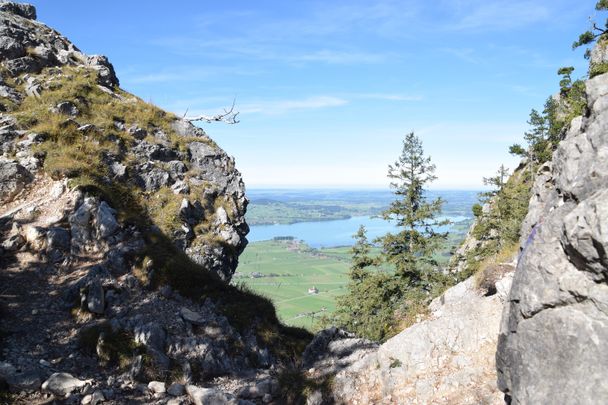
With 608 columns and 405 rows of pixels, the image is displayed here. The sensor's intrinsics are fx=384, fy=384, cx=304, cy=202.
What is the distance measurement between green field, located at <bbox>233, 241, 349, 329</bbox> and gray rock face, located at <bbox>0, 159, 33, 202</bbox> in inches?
2265

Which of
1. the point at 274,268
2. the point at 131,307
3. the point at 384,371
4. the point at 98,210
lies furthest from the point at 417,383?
the point at 274,268

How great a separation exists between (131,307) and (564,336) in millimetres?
12104

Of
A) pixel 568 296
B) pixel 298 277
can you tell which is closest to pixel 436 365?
pixel 568 296

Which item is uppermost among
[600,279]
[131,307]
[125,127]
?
[125,127]

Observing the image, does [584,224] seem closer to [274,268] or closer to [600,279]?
[600,279]

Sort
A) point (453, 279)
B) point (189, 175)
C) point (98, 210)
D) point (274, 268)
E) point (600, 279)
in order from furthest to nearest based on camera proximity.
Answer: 1. point (274, 268)
2. point (453, 279)
3. point (189, 175)
4. point (98, 210)
5. point (600, 279)

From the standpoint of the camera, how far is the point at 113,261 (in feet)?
46.2

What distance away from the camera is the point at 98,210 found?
15.4 metres

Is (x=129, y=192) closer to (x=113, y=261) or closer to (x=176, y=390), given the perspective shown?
(x=113, y=261)

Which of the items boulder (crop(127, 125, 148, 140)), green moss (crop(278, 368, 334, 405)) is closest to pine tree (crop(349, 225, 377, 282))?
boulder (crop(127, 125, 148, 140))

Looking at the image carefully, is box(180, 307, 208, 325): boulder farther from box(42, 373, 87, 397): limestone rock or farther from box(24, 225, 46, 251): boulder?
box(24, 225, 46, 251): boulder

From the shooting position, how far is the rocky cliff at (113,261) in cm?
1070

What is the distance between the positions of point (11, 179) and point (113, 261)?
6.57 m

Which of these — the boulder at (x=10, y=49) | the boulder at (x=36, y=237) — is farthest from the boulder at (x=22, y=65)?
the boulder at (x=36, y=237)
